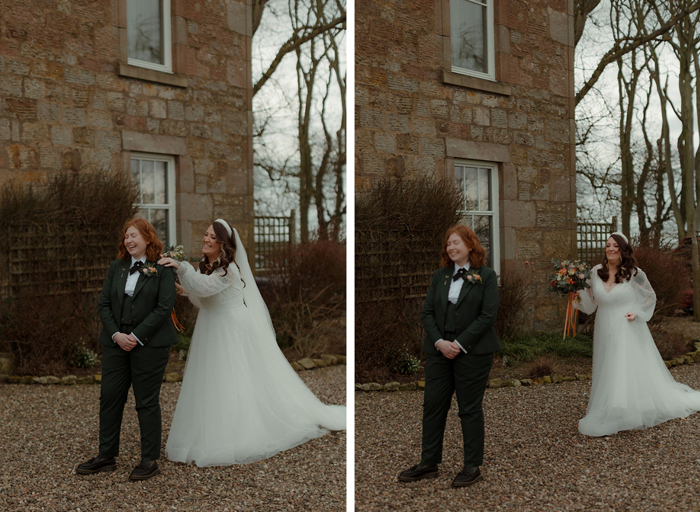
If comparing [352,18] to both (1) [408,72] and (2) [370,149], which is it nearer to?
(1) [408,72]

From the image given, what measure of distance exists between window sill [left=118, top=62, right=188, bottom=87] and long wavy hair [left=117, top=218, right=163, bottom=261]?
1128 mm

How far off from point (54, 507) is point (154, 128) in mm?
2305

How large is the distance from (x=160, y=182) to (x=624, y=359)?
9.85ft

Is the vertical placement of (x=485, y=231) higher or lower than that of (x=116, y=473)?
higher

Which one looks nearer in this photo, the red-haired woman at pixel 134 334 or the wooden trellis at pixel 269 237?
the red-haired woman at pixel 134 334

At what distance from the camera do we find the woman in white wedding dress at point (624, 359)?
124 inches

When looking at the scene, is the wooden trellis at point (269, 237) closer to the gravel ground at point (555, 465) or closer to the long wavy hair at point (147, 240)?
the long wavy hair at point (147, 240)

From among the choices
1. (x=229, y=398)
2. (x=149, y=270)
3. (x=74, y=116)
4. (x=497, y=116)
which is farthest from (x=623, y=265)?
(x=74, y=116)

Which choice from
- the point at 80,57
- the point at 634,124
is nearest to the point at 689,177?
the point at 634,124

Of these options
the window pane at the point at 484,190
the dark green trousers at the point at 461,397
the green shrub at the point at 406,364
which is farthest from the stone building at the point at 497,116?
the green shrub at the point at 406,364

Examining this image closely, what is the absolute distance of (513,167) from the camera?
130 inches

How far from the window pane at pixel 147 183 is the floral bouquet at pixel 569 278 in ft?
8.33

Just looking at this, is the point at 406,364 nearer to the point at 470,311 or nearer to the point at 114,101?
the point at 470,311

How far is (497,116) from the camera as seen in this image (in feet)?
10.8
